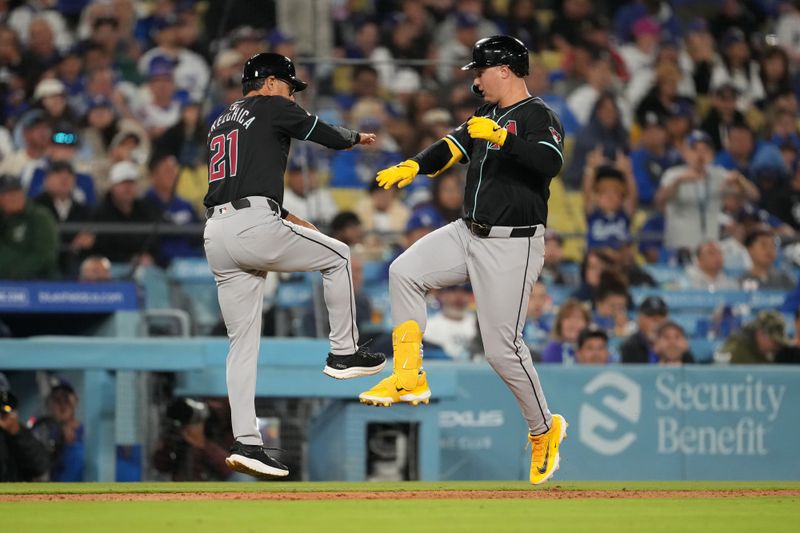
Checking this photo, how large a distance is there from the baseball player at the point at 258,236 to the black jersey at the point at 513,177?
57cm

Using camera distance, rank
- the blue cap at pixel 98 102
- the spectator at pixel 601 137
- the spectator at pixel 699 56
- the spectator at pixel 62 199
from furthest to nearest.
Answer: the spectator at pixel 699 56
the spectator at pixel 601 137
the blue cap at pixel 98 102
the spectator at pixel 62 199

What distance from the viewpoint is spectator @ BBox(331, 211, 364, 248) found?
10617 mm

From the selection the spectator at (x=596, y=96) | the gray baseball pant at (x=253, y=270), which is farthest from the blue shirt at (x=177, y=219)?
the gray baseball pant at (x=253, y=270)

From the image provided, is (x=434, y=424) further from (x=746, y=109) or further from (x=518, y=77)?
(x=746, y=109)

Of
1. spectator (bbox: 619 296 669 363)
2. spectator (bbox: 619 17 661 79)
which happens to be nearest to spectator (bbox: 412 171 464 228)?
spectator (bbox: 619 296 669 363)

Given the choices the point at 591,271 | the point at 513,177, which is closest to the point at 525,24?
the point at 591,271

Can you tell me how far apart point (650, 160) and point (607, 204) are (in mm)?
1295

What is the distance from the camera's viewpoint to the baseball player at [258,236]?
636 centimetres

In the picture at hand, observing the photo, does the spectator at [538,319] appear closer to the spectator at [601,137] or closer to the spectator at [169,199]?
the spectator at [601,137]

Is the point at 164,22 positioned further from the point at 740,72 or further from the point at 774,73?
the point at 774,73

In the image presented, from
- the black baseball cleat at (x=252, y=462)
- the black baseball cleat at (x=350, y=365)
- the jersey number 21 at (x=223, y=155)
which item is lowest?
the black baseball cleat at (x=252, y=462)

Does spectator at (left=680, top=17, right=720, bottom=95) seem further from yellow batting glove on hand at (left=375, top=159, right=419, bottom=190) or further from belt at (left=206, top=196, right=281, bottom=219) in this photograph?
belt at (left=206, top=196, right=281, bottom=219)

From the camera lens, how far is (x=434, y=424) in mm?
8852

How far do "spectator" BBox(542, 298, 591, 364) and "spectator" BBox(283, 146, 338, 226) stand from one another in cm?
204
